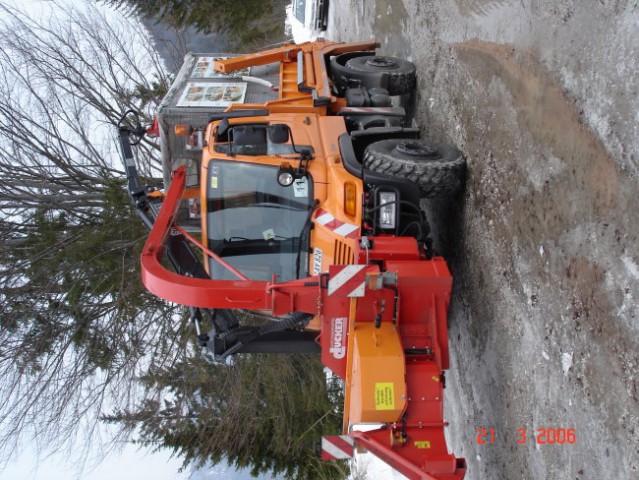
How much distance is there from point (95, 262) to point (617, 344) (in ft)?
32.3

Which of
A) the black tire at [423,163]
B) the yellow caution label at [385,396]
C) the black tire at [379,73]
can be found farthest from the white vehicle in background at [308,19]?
the yellow caution label at [385,396]

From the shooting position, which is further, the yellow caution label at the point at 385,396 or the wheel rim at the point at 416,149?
the wheel rim at the point at 416,149

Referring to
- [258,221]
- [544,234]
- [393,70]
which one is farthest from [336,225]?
[393,70]

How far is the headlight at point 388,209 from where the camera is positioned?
427cm

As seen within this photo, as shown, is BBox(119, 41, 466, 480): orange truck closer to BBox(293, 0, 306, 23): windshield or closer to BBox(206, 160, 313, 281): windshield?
BBox(206, 160, 313, 281): windshield

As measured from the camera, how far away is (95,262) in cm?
1080

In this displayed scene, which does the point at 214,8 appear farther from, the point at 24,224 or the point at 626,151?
the point at 626,151

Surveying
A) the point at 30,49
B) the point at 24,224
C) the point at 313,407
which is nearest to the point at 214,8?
the point at 30,49

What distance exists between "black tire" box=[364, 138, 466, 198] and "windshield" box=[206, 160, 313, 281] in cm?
64

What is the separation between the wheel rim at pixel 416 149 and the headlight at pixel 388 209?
50 cm

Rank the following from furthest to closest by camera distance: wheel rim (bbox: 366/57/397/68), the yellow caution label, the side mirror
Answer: wheel rim (bbox: 366/57/397/68)
the side mirror
the yellow caution label

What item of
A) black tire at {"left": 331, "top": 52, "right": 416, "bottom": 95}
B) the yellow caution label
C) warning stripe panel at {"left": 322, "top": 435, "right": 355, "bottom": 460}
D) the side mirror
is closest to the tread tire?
black tire at {"left": 331, "top": 52, "right": 416, "bottom": 95}

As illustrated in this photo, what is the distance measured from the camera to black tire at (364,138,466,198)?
4395 millimetres

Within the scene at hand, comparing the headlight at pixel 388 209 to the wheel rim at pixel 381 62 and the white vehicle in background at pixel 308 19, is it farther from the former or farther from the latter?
the white vehicle in background at pixel 308 19
